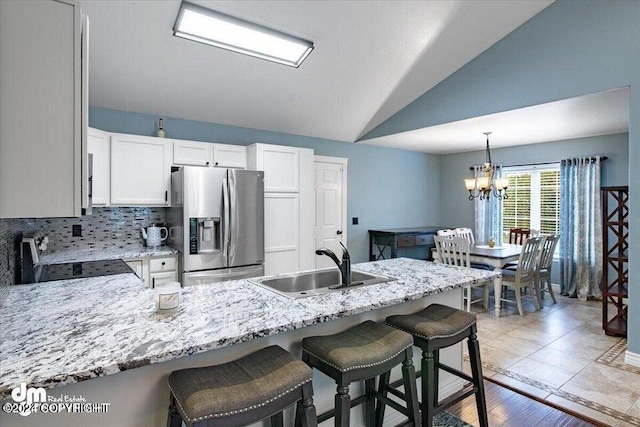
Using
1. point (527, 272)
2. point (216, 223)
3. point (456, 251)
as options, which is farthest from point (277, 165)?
point (527, 272)

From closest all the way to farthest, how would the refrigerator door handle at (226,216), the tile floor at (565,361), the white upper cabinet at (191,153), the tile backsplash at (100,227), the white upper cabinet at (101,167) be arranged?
the tile floor at (565,361) → the white upper cabinet at (101,167) → the tile backsplash at (100,227) → the refrigerator door handle at (226,216) → the white upper cabinet at (191,153)

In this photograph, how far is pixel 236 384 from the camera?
1.17m

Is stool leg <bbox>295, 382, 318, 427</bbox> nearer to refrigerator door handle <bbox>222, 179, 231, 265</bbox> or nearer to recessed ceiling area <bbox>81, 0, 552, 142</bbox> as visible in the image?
refrigerator door handle <bbox>222, 179, 231, 265</bbox>

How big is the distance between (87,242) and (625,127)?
622 centimetres

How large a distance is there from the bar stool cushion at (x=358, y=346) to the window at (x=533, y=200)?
191 inches

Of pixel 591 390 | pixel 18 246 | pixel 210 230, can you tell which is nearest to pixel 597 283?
pixel 591 390

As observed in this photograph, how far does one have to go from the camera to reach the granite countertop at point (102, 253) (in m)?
3.01

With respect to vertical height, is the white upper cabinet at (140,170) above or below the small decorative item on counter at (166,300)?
above

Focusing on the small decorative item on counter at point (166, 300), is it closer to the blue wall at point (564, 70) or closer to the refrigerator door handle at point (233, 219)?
the refrigerator door handle at point (233, 219)

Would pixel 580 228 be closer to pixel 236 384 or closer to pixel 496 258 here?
pixel 496 258

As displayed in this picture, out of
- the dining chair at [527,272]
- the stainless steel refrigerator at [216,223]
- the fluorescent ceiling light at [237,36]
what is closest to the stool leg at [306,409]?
the stainless steel refrigerator at [216,223]

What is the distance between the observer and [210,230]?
3.47m

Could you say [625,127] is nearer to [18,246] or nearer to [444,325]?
[444,325]

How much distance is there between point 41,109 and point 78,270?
1.74 m
